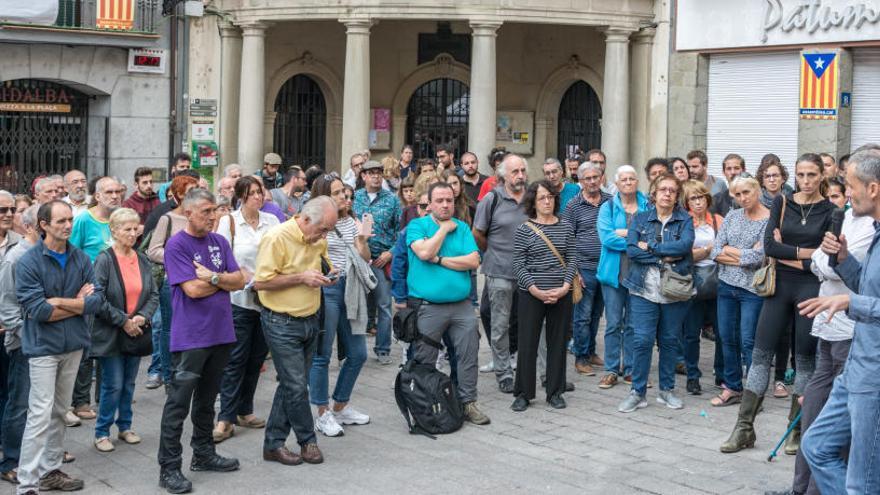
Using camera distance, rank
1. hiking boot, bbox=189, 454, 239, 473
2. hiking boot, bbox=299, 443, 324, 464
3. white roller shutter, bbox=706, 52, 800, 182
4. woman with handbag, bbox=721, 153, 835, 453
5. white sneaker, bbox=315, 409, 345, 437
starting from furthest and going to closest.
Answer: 1. white roller shutter, bbox=706, 52, 800, 182
2. white sneaker, bbox=315, 409, 345, 437
3. woman with handbag, bbox=721, 153, 835, 453
4. hiking boot, bbox=299, 443, 324, 464
5. hiking boot, bbox=189, 454, 239, 473

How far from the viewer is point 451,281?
9.78 metres

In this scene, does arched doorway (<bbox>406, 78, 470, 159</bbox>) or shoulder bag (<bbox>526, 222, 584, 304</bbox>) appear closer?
shoulder bag (<bbox>526, 222, 584, 304</bbox>)

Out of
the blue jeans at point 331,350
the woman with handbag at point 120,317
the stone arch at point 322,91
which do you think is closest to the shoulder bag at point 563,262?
the blue jeans at point 331,350

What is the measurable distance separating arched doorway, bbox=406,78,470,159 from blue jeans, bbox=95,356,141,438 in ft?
54.0

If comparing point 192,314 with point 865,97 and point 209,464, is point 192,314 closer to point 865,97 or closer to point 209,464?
point 209,464

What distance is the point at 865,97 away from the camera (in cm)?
1919

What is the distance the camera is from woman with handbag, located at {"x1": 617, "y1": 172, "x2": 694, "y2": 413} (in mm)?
10312

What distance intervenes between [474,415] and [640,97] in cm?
1336

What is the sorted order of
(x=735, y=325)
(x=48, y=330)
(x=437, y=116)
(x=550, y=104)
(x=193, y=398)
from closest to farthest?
(x=48, y=330) < (x=193, y=398) < (x=735, y=325) < (x=550, y=104) < (x=437, y=116)

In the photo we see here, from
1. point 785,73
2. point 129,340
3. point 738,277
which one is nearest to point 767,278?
point 738,277

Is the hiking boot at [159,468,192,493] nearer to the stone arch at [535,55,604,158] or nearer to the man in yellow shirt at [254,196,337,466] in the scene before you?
the man in yellow shirt at [254,196,337,466]

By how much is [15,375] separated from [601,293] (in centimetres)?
563

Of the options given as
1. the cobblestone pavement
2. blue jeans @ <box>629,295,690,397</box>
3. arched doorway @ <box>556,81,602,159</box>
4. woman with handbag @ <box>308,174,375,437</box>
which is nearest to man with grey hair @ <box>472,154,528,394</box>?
the cobblestone pavement

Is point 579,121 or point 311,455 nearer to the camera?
point 311,455
